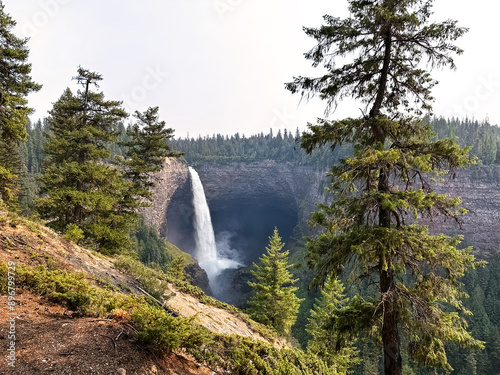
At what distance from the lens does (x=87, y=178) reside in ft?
47.6

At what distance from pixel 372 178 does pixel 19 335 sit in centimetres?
695

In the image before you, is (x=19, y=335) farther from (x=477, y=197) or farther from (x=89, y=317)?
(x=477, y=197)

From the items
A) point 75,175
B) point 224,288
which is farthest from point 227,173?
point 75,175

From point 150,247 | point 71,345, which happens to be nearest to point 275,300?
point 71,345

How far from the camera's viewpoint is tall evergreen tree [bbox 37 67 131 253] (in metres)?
13.8

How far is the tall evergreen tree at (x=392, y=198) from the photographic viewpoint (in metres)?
5.42

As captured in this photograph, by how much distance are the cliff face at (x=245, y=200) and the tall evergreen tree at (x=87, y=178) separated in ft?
169

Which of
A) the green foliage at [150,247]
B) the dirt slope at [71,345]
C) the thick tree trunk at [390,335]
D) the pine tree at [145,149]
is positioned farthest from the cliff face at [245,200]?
the thick tree trunk at [390,335]

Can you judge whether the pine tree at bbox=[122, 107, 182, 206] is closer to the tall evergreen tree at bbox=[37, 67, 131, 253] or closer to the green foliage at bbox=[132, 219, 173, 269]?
the tall evergreen tree at bbox=[37, 67, 131, 253]

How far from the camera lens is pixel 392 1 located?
19.4 ft

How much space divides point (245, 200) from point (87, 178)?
79.3 metres

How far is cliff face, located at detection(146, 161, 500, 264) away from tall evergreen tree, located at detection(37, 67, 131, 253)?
51.6m

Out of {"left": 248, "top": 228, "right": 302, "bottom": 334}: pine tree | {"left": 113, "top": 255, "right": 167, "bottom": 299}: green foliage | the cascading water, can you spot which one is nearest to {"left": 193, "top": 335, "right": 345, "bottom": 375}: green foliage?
{"left": 113, "top": 255, "right": 167, "bottom": 299}: green foliage

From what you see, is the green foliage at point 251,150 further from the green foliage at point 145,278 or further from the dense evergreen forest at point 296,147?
the green foliage at point 145,278
